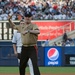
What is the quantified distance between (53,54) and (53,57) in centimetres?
17

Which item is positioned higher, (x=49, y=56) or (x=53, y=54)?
(x=53, y=54)

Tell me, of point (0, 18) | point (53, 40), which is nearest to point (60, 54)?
point (53, 40)

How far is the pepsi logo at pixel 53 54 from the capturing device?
897 inches

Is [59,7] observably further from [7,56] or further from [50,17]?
[7,56]

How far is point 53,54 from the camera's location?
22.8 metres

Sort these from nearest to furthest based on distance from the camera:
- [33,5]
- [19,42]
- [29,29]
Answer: [29,29] → [19,42] → [33,5]

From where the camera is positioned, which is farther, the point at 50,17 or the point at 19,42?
the point at 50,17

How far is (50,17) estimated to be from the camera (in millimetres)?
29375

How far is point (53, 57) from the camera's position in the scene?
2280 centimetres

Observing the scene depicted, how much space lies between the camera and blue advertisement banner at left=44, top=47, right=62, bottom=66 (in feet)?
74.8

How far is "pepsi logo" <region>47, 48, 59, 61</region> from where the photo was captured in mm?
22781

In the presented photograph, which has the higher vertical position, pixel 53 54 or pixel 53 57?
pixel 53 54

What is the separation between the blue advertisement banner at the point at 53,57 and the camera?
74.8 ft

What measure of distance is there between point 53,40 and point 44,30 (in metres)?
1.83
